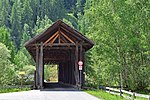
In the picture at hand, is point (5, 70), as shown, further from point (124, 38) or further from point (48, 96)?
point (48, 96)

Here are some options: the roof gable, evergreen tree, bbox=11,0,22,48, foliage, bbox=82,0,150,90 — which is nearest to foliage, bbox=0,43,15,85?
the roof gable

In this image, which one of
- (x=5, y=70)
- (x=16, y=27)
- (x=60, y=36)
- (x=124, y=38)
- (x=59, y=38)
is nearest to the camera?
(x=124, y=38)

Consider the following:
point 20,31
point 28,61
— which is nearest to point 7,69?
point 28,61

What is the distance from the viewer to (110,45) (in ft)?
118

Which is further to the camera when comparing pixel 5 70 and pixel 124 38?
pixel 5 70

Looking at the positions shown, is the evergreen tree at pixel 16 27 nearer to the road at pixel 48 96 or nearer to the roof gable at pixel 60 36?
the roof gable at pixel 60 36

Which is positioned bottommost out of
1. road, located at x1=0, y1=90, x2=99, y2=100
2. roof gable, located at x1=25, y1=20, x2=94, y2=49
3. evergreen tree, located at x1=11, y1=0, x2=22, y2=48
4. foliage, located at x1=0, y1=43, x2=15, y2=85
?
road, located at x1=0, y1=90, x2=99, y2=100

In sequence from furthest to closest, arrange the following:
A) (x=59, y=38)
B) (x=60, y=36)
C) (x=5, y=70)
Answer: (x=5, y=70), (x=60, y=36), (x=59, y=38)

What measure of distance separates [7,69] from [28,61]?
2262 inches

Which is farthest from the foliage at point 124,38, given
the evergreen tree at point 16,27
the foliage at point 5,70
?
the evergreen tree at point 16,27

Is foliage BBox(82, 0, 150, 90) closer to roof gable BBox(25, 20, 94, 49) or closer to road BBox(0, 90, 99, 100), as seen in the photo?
roof gable BBox(25, 20, 94, 49)

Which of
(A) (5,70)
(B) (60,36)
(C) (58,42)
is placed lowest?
(A) (5,70)

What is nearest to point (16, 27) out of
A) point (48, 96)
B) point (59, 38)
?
point (59, 38)

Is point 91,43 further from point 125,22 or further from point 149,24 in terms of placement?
point 149,24
